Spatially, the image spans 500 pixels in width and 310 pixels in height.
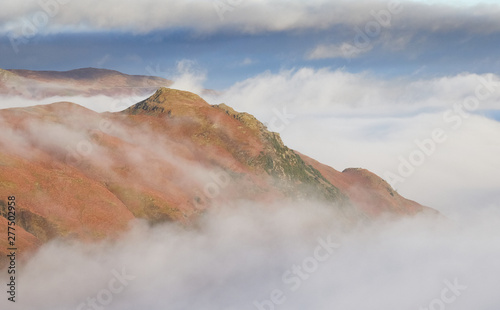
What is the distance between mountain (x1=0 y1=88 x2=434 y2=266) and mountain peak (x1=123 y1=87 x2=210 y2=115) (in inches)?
16.0

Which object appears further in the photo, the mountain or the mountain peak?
the mountain peak

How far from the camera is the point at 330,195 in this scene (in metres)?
173

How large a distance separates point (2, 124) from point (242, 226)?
2884 inches

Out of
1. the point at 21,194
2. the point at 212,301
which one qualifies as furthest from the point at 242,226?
the point at 21,194

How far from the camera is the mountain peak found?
171 meters

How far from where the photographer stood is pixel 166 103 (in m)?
172

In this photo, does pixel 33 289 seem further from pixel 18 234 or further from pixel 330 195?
pixel 330 195

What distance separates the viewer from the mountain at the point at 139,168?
108500 mm

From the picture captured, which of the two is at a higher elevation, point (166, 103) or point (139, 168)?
point (166, 103)

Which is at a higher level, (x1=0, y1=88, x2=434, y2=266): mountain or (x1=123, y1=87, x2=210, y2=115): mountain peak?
(x1=123, y1=87, x2=210, y2=115): mountain peak

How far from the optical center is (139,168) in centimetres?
13488

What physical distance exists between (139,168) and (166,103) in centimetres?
4408

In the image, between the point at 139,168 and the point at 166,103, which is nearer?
the point at 139,168

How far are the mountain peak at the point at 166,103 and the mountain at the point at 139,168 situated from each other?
41cm
